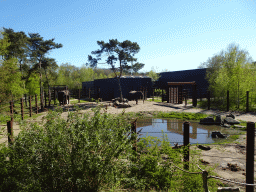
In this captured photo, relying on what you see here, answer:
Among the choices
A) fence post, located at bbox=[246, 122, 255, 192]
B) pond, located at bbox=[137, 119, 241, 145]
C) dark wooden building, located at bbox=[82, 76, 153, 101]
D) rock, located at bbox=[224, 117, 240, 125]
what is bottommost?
pond, located at bbox=[137, 119, 241, 145]

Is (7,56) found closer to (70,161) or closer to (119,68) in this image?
(119,68)

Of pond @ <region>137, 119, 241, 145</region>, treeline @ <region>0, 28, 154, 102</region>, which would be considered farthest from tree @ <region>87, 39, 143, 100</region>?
pond @ <region>137, 119, 241, 145</region>

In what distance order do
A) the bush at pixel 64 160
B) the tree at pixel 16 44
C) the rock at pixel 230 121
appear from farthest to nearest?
the tree at pixel 16 44 → the rock at pixel 230 121 → the bush at pixel 64 160

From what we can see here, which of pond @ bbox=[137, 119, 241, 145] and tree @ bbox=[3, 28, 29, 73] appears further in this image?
tree @ bbox=[3, 28, 29, 73]

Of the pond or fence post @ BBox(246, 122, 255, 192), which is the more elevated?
fence post @ BBox(246, 122, 255, 192)

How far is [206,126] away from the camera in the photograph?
1105cm

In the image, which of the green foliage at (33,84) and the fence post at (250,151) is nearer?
the fence post at (250,151)

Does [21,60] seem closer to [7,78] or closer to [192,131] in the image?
[7,78]

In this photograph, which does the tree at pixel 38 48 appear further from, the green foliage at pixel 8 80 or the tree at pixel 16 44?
the green foliage at pixel 8 80

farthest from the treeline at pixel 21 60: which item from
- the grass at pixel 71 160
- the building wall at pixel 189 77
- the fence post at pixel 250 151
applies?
the fence post at pixel 250 151

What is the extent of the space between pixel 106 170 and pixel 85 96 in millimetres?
29495

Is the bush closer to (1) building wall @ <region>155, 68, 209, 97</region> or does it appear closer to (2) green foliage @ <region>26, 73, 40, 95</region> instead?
(2) green foliage @ <region>26, 73, 40, 95</region>

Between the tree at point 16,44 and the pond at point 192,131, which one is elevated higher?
the tree at point 16,44

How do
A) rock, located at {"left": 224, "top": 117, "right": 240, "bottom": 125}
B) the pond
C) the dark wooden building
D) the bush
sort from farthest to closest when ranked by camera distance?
1. the dark wooden building
2. rock, located at {"left": 224, "top": 117, "right": 240, "bottom": 125}
3. the pond
4. the bush
